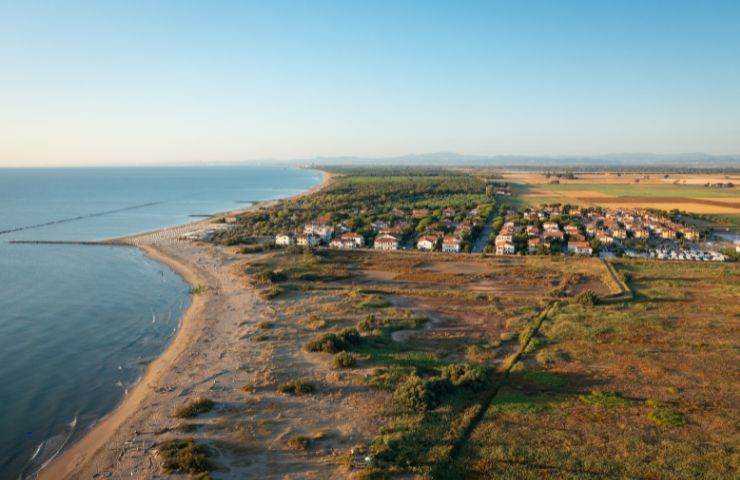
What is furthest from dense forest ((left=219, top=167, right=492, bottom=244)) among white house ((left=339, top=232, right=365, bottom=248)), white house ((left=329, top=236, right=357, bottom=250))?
white house ((left=329, top=236, right=357, bottom=250))

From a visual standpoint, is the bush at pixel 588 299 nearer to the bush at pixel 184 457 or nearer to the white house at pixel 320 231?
the bush at pixel 184 457

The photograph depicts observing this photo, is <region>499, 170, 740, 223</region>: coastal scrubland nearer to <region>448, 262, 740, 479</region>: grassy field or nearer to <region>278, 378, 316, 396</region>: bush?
<region>448, 262, 740, 479</region>: grassy field

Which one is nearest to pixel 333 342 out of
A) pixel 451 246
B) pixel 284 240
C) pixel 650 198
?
pixel 451 246

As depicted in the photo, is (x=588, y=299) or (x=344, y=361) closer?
(x=344, y=361)

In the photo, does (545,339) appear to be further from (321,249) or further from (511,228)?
(511,228)

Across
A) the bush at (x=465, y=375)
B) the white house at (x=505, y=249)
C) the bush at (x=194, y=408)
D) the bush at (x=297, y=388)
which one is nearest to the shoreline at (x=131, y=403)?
the bush at (x=194, y=408)

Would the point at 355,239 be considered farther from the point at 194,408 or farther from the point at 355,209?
the point at 194,408
